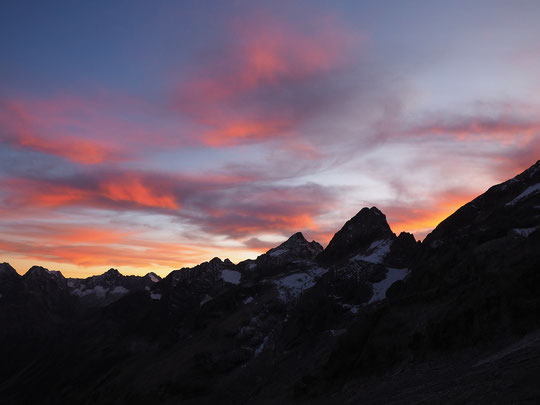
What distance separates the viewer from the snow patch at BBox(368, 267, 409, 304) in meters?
111

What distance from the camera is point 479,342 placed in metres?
48.4

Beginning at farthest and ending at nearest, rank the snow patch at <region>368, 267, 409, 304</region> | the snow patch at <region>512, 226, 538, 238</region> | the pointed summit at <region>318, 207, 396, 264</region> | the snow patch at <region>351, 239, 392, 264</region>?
the pointed summit at <region>318, 207, 396, 264</region>
the snow patch at <region>351, 239, 392, 264</region>
the snow patch at <region>368, 267, 409, 304</region>
the snow patch at <region>512, 226, 538, 238</region>

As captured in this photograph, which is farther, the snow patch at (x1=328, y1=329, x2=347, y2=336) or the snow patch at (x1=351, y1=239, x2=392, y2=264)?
the snow patch at (x1=351, y1=239, x2=392, y2=264)

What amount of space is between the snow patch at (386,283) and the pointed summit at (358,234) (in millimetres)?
28555

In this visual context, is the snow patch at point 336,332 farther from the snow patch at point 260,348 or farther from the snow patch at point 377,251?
the snow patch at point 377,251

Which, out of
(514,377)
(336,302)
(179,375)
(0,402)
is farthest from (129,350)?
(514,377)

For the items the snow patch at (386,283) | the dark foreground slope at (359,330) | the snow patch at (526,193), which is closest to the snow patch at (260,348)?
the dark foreground slope at (359,330)

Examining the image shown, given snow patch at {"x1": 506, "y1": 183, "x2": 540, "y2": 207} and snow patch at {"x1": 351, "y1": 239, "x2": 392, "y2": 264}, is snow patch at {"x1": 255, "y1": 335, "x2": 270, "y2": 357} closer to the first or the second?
snow patch at {"x1": 351, "y1": 239, "x2": 392, "y2": 264}

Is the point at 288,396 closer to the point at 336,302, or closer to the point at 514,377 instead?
the point at 336,302

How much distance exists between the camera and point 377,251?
140750mm

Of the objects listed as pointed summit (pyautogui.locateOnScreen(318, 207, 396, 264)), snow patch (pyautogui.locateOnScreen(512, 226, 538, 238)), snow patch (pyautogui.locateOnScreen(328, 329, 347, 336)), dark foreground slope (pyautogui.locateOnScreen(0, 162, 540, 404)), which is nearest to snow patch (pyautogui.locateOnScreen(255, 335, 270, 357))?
dark foreground slope (pyautogui.locateOnScreen(0, 162, 540, 404))

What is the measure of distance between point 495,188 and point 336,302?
2295 inches

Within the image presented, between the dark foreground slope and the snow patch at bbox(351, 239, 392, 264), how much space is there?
0.75m

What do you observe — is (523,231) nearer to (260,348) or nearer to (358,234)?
(260,348)
